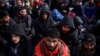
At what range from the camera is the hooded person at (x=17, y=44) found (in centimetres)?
427

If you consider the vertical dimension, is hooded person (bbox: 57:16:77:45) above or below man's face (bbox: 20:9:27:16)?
above

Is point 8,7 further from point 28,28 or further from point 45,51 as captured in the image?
point 45,51

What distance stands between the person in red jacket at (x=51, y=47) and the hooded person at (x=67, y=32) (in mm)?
529

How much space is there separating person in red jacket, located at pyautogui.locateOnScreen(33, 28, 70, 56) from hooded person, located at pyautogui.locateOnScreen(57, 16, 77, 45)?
53cm

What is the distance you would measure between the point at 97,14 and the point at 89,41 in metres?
2.67

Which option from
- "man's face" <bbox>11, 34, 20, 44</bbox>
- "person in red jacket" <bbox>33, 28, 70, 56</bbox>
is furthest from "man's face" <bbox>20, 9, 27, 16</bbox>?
"person in red jacket" <bbox>33, 28, 70, 56</bbox>

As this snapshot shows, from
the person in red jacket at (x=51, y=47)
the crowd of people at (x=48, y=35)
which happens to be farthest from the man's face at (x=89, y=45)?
the person in red jacket at (x=51, y=47)

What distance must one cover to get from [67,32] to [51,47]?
27.2 inches

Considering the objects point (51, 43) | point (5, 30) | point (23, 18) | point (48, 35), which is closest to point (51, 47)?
point (51, 43)

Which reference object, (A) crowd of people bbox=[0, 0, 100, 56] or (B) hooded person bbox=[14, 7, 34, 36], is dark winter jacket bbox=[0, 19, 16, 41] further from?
(B) hooded person bbox=[14, 7, 34, 36]

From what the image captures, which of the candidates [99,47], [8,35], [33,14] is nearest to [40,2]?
[33,14]

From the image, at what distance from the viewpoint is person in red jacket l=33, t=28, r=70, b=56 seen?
12.8 feet

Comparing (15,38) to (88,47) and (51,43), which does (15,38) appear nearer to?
(51,43)

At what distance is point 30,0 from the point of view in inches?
296
